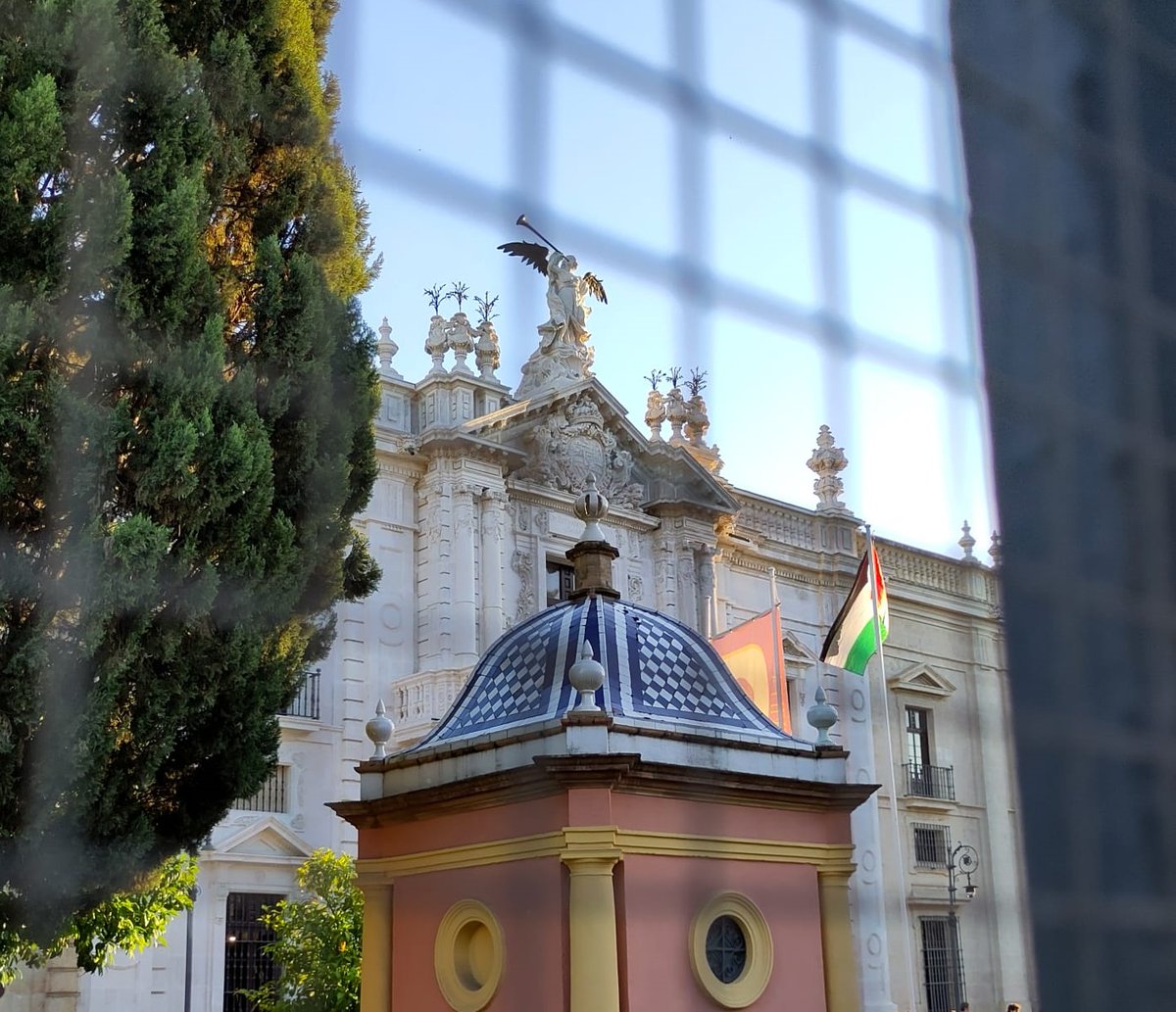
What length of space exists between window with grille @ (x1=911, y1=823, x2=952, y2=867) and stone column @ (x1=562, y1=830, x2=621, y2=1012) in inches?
481

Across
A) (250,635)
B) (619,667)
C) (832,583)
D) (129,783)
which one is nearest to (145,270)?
(250,635)

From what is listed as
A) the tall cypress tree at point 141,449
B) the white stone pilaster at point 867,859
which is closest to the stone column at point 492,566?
the white stone pilaster at point 867,859

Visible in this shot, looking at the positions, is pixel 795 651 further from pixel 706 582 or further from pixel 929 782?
pixel 929 782

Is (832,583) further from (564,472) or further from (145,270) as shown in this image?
(145,270)

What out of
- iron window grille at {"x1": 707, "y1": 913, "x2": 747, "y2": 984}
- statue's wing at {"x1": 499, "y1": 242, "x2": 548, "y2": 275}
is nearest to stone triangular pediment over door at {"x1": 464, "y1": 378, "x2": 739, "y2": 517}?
statue's wing at {"x1": 499, "y1": 242, "x2": 548, "y2": 275}

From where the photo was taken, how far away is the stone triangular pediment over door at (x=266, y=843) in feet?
40.7

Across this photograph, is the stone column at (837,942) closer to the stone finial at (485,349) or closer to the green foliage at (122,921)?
the green foliage at (122,921)

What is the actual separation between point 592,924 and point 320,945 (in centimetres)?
460

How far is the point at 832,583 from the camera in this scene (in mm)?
18547

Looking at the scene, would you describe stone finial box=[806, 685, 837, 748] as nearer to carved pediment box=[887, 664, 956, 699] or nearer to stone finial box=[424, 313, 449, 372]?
stone finial box=[424, 313, 449, 372]

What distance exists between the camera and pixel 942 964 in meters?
17.1

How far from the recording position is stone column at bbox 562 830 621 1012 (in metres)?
5.96

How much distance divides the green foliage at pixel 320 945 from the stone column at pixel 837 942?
12.2 ft

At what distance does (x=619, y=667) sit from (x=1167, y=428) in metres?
5.06
